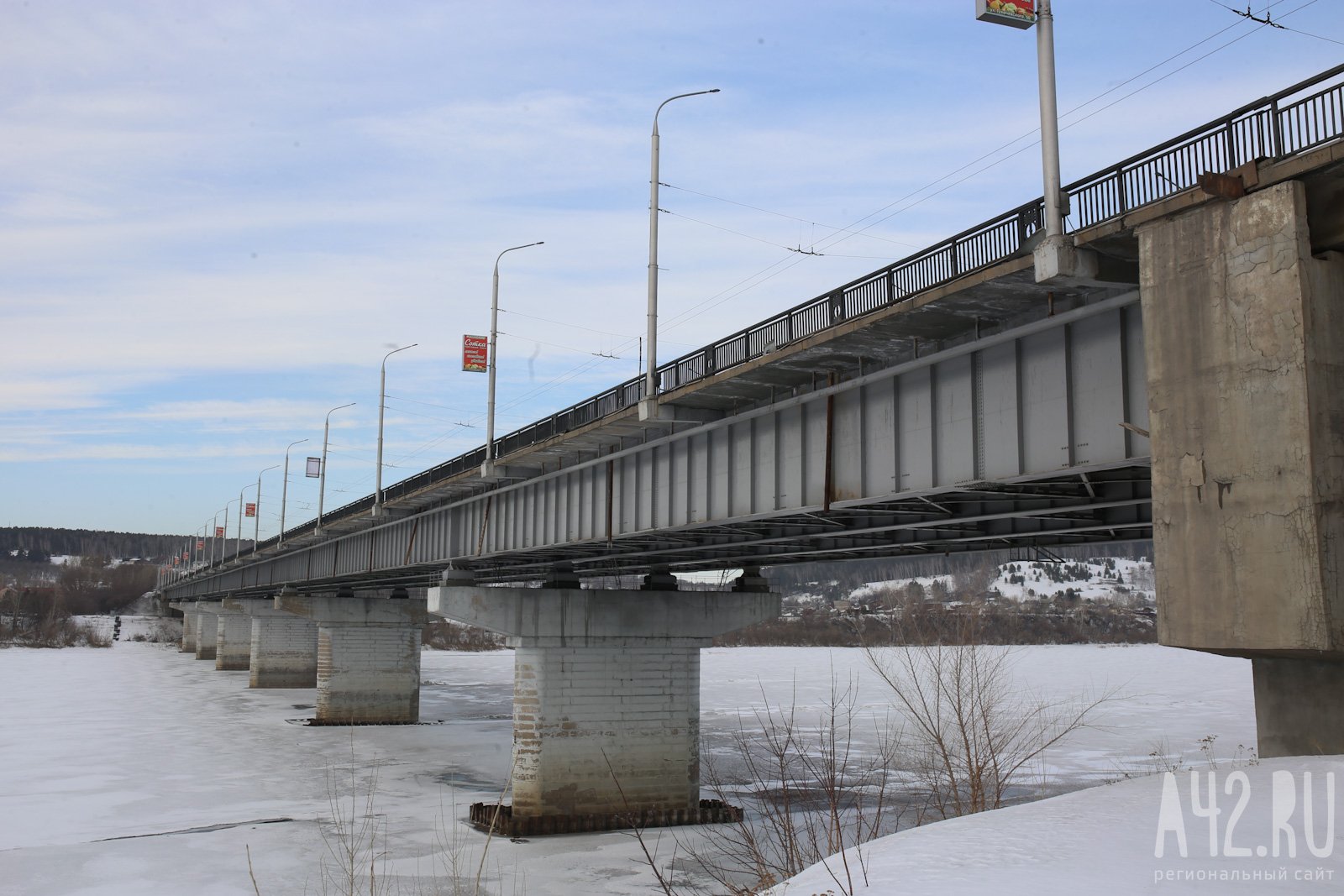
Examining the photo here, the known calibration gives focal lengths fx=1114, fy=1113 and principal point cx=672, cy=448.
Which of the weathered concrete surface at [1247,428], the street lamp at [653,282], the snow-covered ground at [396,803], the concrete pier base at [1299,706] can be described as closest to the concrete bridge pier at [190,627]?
the snow-covered ground at [396,803]

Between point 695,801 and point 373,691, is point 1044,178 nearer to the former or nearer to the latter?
point 695,801

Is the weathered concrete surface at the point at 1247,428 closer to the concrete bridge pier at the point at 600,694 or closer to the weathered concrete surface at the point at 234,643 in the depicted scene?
the concrete bridge pier at the point at 600,694

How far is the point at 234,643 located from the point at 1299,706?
10901 centimetres

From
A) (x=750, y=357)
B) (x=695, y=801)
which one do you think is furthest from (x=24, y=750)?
(x=750, y=357)

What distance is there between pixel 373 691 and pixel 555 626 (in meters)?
30.8

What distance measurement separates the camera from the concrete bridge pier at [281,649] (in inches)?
3342

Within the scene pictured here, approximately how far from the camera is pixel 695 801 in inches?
1259

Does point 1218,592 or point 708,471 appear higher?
point 708,471

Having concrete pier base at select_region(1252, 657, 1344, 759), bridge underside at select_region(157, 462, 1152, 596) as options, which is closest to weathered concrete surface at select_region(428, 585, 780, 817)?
bridge underside at select_region(157, 462, 1152, 596)

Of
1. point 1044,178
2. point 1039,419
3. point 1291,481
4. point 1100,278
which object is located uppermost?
point 1044,178

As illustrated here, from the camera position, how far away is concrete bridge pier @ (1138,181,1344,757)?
33.6 feet

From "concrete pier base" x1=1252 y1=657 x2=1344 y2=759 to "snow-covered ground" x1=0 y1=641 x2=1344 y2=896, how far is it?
1169mm

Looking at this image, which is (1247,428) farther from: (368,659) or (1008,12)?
(368,659)

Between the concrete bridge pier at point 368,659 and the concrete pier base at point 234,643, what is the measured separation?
162 feet
